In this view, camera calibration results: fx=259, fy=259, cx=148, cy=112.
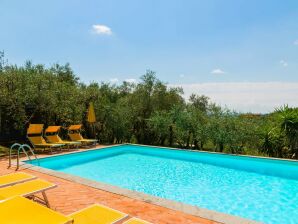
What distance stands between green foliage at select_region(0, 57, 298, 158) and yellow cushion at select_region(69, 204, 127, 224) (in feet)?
31.4

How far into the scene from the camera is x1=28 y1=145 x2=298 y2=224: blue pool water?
645 centimetres

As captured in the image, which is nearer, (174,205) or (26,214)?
(26,214)

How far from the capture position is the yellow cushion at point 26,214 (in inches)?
108

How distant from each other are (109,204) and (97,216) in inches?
62.8

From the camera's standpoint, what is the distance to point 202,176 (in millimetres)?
9344

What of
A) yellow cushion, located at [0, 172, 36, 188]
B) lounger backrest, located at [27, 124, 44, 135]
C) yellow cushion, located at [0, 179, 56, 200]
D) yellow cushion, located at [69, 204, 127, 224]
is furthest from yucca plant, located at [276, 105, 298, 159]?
lounger backrest, located at [27, 124, 44, 135]

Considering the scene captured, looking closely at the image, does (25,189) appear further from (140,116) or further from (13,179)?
(140,116)

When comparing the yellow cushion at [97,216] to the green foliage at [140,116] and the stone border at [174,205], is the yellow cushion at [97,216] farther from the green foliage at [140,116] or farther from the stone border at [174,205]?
the green foliage at [140,116]

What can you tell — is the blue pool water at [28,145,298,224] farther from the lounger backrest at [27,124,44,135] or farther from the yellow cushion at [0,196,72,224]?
the yellow cushion at [0,196,72,224]

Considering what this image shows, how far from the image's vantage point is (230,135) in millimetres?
13023

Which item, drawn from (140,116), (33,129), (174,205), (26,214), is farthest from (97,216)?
(140,116)

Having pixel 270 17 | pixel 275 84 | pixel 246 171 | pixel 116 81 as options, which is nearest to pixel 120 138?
pixel 116 81

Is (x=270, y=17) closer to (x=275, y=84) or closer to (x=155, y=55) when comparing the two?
(x=155, y=55)

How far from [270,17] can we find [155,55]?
7.59 metres
